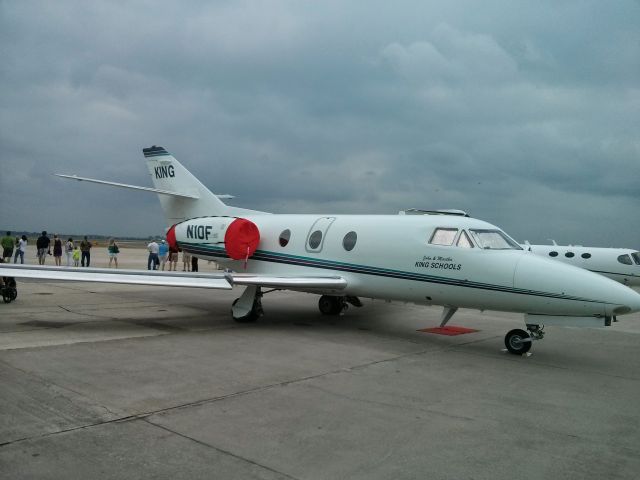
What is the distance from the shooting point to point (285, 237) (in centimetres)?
1291

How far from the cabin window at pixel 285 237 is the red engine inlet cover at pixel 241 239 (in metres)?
0.71

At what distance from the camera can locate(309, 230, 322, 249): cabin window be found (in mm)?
12164

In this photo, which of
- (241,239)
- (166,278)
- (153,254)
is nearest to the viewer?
(166,278)

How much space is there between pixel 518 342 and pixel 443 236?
234 centimetres

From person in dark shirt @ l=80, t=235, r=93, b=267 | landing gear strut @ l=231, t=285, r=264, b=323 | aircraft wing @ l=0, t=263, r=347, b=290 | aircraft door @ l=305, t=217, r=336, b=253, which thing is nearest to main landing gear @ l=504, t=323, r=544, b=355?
aircraft wing @ l=0, t=263, r=347, b=290

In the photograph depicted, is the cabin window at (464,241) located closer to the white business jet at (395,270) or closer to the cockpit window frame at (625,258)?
the white business jet at (395,270)

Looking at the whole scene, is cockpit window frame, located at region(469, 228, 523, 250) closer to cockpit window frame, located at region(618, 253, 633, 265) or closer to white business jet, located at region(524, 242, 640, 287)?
white business jet, located at region(524, 242, 640, 287)

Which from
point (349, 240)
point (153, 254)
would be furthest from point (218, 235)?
point (153, 254)

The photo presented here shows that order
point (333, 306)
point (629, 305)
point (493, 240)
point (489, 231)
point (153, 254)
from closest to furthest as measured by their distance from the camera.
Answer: point (629, 305) < point (493, 240) < point (489, 231) < point (333, 306) < point (153, 254)

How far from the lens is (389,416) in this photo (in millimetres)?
5562

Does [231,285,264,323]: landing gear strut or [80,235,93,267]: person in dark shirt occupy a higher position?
[80,235,93,267]: person in dark shirt

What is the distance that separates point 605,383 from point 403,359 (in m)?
2.92

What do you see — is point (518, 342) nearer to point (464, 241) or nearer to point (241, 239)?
point (464, 241)

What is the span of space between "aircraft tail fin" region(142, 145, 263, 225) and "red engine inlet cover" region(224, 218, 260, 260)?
201cm
